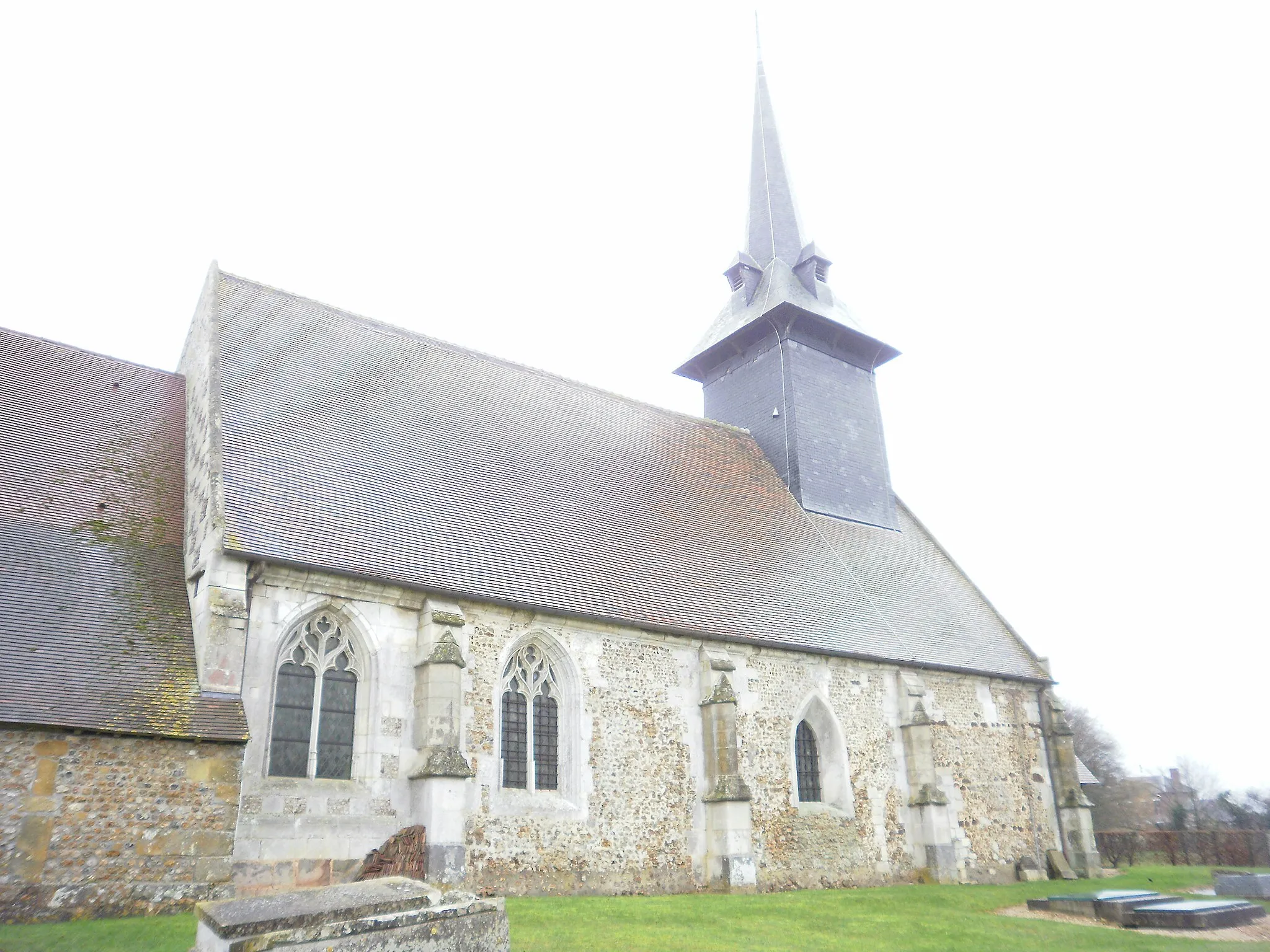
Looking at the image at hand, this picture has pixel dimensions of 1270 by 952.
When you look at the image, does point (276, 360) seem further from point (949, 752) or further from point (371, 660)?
point (949, 752)

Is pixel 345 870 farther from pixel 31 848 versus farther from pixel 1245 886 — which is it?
pixel 1245 886

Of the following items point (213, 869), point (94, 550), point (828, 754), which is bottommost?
point (213, 869)

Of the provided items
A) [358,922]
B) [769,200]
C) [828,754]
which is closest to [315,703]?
[358,922]

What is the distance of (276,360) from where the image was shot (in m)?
15.2

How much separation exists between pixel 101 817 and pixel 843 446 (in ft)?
57.6

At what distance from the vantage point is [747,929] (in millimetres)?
10125

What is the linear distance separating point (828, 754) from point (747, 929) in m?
6.58

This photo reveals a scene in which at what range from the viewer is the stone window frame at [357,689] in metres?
11.1

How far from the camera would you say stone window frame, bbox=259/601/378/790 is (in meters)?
11.1

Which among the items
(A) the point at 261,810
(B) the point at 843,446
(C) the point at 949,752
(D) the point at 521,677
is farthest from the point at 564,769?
(B) the point at 843,446

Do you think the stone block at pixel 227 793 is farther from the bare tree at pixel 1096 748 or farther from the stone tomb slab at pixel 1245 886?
the bare tree at pixel 1096 748

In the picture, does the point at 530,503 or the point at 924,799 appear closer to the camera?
the point at 530,503

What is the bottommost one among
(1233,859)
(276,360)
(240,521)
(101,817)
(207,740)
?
(1233,859)

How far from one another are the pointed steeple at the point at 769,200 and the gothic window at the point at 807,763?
1341cm
